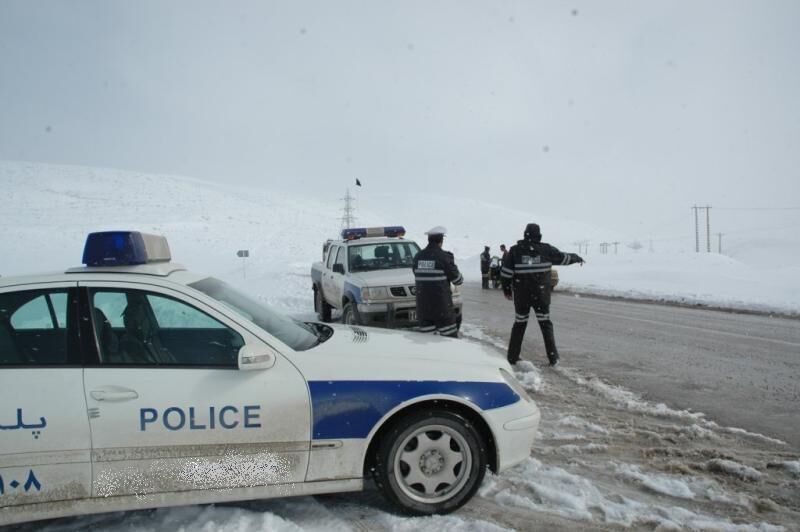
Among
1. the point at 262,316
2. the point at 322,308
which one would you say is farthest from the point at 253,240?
the point at 262,316

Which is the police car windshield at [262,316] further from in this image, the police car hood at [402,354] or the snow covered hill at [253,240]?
the snow covered hill at [253,240]

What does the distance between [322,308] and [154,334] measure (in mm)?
8459

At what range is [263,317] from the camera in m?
3.81

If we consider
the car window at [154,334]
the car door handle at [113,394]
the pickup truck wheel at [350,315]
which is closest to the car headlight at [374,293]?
the pickup truck wheel at [350,315]

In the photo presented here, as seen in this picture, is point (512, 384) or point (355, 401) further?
point (512, 384)

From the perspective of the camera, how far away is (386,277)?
880 cm

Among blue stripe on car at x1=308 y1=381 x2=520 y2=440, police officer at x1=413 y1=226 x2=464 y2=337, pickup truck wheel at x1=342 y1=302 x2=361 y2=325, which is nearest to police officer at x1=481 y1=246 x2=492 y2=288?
pickup truck wheel at x1=342 y1=302 x2=361 y2=325

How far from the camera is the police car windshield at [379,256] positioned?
976 centimetres

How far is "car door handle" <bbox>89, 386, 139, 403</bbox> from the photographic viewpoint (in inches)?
119

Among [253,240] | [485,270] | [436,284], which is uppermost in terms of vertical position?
[253,240]

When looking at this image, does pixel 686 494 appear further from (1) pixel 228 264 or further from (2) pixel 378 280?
(1) pixel 228 264

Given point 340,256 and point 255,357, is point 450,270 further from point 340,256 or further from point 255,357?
point 340,256

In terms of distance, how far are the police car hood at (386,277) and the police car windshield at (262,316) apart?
14.5 feet

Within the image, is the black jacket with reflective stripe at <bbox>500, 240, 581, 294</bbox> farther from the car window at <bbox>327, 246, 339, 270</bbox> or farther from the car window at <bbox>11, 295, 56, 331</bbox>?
the car window at <bbox>11, 295, 56, 331</bbox>
